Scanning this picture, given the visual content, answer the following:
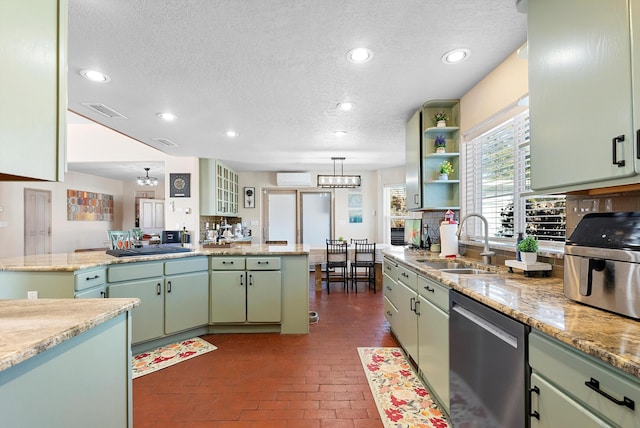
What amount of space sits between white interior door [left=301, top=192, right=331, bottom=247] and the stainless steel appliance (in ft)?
20.7

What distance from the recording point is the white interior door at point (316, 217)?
7.52 m

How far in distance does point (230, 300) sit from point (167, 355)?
731 mm

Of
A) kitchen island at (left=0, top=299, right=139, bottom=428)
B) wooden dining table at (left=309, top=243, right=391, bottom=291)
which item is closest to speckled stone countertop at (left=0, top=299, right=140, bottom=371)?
kitchen island at (left=0, top=299, right=139, bottom=428)

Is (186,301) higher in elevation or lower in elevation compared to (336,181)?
lower

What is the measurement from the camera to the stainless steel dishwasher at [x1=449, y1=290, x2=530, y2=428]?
1133 mm

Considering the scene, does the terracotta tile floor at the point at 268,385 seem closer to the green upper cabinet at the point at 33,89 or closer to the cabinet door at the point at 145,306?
the cabinet door at the point at 145,306

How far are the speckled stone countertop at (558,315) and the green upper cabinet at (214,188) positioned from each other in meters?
4.75

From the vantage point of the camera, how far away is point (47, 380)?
0.92 meters

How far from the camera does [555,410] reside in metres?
0.97

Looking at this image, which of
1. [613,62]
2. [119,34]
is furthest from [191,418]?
[613,62]

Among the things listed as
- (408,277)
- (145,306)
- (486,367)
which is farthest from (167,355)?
(486,367)

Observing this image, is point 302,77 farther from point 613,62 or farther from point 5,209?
point 5,209

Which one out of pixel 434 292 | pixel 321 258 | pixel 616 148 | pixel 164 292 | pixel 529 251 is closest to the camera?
pixel 616 148

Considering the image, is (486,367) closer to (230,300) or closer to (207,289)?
(230,300)
